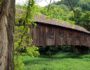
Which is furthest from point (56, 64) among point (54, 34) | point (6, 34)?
point (6, 34)

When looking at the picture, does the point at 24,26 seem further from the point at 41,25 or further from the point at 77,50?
the point at 77,50

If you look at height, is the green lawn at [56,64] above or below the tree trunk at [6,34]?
below

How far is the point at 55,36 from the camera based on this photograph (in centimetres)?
2109

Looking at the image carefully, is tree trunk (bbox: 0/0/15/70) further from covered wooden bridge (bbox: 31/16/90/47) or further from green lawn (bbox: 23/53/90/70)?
covered wooden bridge (bbox: 31/16/90/47)

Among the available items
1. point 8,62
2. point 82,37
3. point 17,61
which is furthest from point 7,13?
point 82,37

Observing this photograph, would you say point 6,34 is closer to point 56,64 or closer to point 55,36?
point 56,64

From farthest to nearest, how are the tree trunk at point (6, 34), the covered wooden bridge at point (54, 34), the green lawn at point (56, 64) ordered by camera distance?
the covered wooden bridge at point (54, 34)
the green lawn at point (56, 64)
the tree trunk at point (6, 34)

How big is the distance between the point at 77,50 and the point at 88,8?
343 inches

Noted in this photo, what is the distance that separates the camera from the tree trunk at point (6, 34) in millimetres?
4262

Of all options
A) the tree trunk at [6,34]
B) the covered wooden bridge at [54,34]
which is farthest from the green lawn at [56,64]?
the tree trunk at [6,34]

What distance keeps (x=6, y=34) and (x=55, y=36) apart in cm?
1683

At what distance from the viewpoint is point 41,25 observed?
65.9ft

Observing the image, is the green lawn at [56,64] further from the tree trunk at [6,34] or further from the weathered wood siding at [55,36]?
the tree trunk at [6,34]

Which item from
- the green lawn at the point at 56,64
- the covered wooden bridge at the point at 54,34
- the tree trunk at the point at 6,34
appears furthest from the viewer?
the covered wooden bridge at the point at 54,34
